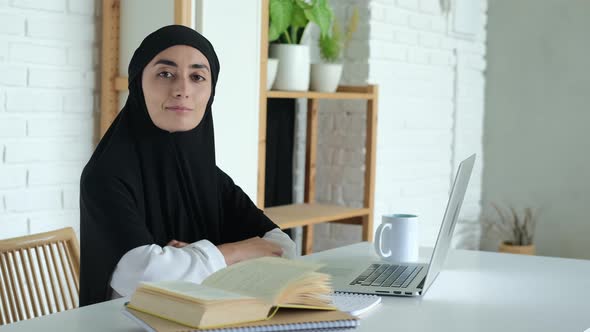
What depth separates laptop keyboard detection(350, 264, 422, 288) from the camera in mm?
1635

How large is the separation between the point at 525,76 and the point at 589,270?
9.67ft

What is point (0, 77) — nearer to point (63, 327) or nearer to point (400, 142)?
point (63, 327)

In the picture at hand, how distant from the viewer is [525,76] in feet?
15.5

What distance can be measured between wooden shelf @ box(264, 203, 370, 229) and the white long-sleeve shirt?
4.04 feet

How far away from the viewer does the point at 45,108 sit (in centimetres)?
258

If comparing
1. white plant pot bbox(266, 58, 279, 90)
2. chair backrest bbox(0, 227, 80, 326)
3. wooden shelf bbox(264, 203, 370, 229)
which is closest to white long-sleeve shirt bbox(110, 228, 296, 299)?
chair backrest bbox(0, 227, 80, 326)

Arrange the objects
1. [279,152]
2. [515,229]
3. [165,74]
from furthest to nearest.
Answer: [515,229], [279,152], [165,74]

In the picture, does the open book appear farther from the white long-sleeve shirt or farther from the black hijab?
the black hijab

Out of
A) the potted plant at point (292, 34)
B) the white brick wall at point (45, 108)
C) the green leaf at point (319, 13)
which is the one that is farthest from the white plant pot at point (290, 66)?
the white brick wall at point (45, 108)

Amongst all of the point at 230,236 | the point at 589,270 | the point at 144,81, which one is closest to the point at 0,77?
the point at 144,81

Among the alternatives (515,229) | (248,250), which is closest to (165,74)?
(248,250)

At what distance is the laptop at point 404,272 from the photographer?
5.16 ft

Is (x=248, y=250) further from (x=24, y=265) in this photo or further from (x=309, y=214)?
(x=309, y=214)

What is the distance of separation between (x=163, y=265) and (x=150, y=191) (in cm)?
28
